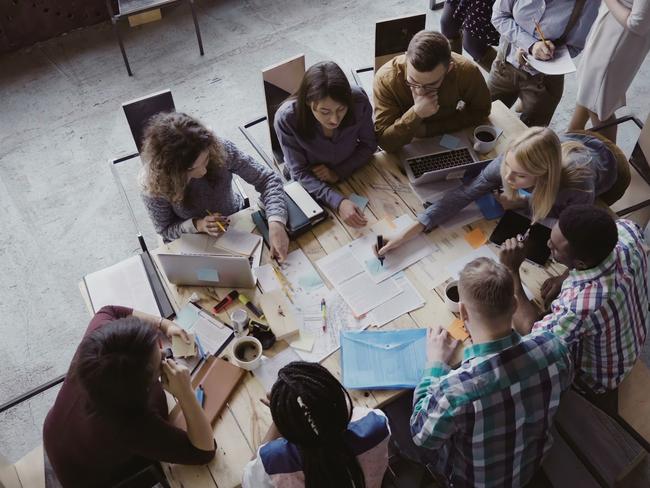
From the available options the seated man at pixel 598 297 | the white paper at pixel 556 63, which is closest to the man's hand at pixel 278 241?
the seated man at pixel 598 297

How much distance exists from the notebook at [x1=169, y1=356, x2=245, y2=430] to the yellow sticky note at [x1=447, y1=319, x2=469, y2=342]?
0.77 metres

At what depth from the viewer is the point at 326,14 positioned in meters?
4.77

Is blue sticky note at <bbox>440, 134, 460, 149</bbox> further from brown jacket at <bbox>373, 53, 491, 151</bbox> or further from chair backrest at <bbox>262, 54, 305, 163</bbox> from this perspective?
chair backrest at <bbox>262, 54, 305, 163</bbox>

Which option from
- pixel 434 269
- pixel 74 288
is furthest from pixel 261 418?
pixel 74 288

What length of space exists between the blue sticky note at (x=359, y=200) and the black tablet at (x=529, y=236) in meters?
0.56

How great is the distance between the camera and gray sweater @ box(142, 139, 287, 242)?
2410mm

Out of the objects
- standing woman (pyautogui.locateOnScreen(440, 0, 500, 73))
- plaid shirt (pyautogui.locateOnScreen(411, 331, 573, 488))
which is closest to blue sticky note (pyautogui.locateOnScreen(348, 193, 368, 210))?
plaid shirt (pyautogui.locateOnScreen(411, 331, 573, 488))

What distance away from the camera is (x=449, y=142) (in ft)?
8.93

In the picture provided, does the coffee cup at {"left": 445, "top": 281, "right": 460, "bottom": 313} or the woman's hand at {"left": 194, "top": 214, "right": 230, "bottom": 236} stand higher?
the woman's hand at {"left": 194, "top": 214, "right": 230, "bottom": 236}

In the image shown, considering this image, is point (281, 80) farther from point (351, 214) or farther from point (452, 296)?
point (452, 296)

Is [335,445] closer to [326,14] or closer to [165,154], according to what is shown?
[165,154]

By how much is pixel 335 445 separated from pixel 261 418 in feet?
1.39

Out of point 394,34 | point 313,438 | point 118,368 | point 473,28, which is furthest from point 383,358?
point 473,28

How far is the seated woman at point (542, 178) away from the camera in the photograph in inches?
88.3
